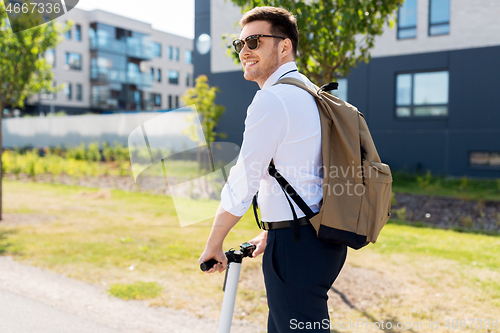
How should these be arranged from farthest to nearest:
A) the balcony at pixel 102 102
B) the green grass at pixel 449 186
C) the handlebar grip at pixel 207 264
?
the balcony at pixel 102 102 < the green grass at pixel 449 186 < the handlebar grip at pixel 207 264

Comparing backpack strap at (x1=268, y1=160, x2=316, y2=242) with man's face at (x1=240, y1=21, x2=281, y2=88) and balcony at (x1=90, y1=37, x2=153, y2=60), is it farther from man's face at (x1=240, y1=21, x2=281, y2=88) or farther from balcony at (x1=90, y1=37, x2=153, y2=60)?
balcony at (x1=90, y1=37, x2=153, y2=60)

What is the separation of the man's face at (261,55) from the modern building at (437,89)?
13.3 metres

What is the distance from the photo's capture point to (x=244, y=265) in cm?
507

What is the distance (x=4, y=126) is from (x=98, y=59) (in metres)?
17.1

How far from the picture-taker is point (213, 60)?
19.6 metres

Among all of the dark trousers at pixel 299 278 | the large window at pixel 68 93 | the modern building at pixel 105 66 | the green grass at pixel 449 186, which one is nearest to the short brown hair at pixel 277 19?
the dark trousers at pixel 299 278

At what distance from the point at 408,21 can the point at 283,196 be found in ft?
53.3

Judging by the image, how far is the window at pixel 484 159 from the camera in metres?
14.2

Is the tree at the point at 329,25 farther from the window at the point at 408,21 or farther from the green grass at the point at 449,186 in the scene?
the window at the point at 408,21

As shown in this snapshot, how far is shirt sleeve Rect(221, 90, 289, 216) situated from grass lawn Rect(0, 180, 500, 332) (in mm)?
2253

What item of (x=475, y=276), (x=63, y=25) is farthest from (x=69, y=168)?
(x=475, y=276)

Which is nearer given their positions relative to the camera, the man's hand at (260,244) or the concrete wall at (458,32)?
the man's hand at (260,244)

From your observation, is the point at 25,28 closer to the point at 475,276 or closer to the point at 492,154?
the point at 475,276

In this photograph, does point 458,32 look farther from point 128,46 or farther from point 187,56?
point 187,56
